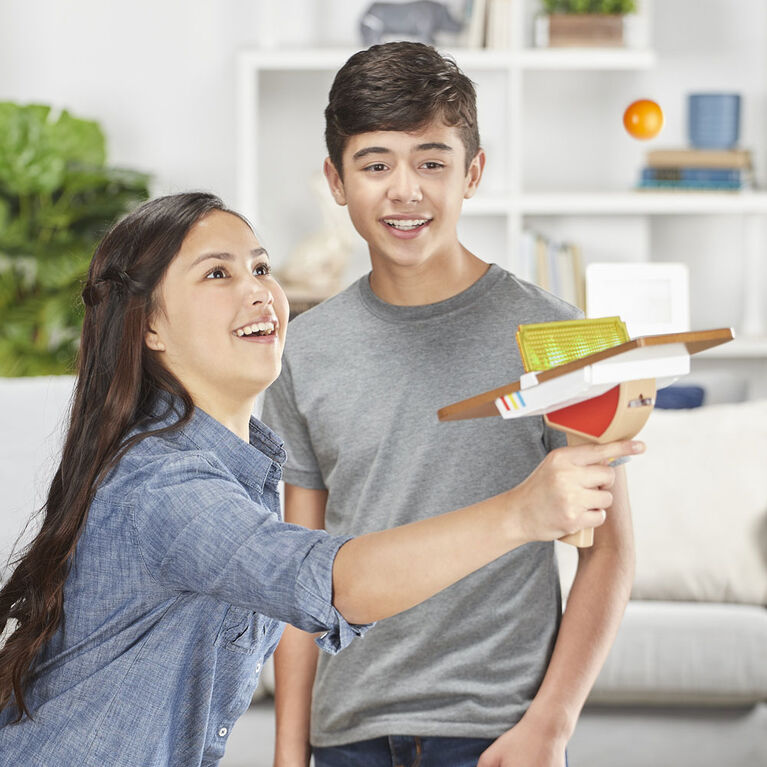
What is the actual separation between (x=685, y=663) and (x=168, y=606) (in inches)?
64.8

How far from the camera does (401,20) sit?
3.77 metres

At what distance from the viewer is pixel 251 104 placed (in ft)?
12.7

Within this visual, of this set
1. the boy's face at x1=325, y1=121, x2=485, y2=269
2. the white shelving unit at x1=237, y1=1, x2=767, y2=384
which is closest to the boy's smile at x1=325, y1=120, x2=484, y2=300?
the boy's face at x1=325, y1=121, x2=485, y2=269

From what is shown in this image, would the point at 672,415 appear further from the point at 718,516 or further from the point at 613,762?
the point at 613,762

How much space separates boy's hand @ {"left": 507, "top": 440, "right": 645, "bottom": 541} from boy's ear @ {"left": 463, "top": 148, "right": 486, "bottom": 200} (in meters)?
0.53

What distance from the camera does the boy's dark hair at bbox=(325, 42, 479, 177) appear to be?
4.09 ft

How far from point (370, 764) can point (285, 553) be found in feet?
1.46

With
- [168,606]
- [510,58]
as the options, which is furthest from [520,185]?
[168,606]

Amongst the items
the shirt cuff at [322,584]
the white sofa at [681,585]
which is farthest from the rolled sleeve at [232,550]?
the white sofa at [681,585]

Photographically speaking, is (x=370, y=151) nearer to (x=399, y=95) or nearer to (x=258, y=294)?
(x=399, y=95)

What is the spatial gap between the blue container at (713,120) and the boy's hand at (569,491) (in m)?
3.22

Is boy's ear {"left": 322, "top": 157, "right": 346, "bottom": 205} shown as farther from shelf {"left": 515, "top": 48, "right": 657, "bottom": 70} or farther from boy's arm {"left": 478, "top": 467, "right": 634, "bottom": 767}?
shelf {"left": 515, "top": 48, "right": 657, "bottom": 70}

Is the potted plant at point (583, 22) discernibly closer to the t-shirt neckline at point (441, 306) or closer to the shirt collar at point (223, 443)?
the t-shirt neckline at point (441, 306)

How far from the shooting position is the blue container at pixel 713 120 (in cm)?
380
